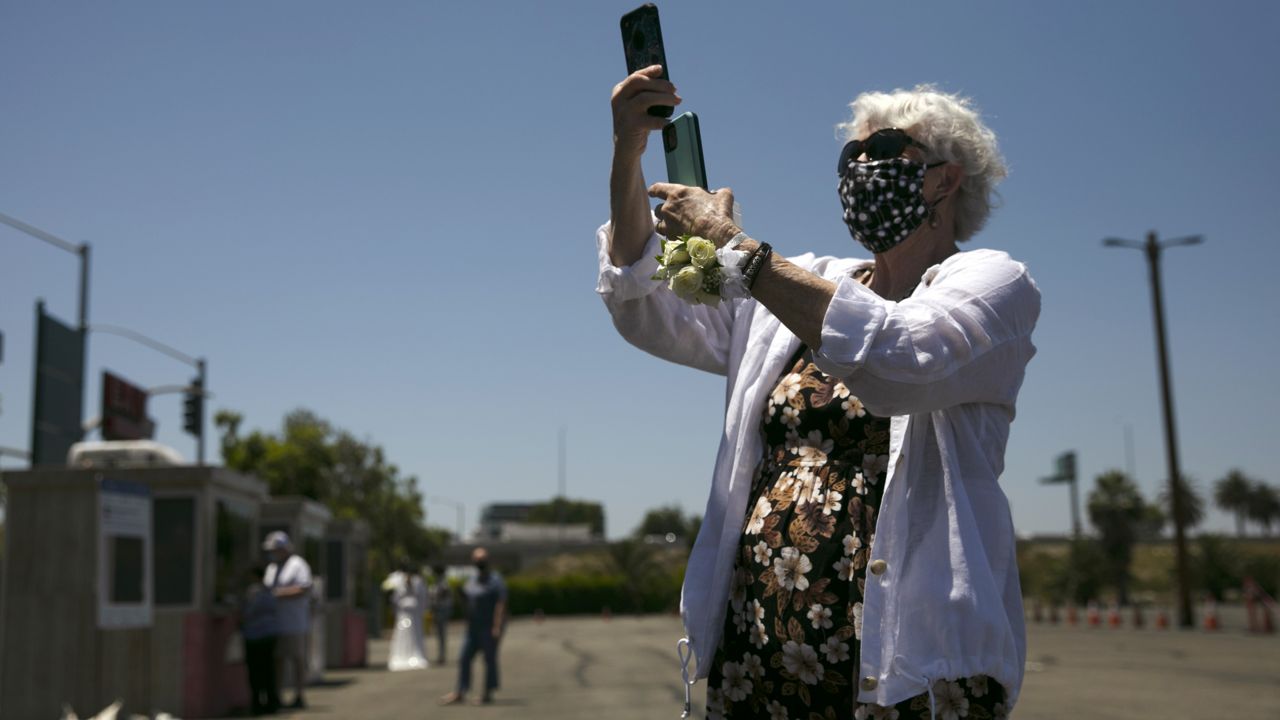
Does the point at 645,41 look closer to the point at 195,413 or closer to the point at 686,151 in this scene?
the point at 686,151

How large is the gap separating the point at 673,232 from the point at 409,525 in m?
61.1

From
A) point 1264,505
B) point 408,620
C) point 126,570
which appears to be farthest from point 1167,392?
point 1264,505

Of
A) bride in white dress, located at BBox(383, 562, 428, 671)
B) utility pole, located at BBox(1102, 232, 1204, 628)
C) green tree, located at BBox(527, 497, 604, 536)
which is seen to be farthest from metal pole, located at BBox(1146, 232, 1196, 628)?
green tree, located at BBox(527, 497, 604, 536)

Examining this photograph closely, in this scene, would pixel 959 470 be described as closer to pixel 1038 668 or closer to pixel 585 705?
pixel 585 705

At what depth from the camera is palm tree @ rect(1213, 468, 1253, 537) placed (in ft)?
371

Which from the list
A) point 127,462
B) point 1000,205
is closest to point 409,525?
point 127,462

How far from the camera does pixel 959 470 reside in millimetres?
2186

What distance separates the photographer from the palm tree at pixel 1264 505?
11062cm

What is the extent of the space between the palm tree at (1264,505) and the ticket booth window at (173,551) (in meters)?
115

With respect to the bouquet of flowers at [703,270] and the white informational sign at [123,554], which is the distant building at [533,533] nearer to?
the white informational sign at [123,554]

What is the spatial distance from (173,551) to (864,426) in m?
12.5

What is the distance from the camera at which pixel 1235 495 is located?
4476 inches

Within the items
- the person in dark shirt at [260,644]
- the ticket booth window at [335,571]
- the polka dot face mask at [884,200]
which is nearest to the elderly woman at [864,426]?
the polka dot face mask at [884,200]

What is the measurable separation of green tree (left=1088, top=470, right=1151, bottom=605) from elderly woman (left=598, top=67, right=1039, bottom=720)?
6152 centimetres
